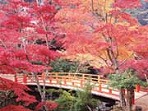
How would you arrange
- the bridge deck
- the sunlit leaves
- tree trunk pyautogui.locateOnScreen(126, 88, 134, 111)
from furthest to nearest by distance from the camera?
the bridge deck
tree trunk pyautogui.locateOnScreen(126, 88, 134, 111)
the sunlit leaves

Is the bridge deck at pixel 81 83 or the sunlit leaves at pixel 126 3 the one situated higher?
the sunlit leaves at pixel 126 3

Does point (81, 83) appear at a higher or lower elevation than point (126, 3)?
lower

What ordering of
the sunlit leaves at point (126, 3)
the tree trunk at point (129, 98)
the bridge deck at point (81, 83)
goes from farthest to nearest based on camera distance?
1. the bridge deck at point (81, 83)
2. the tree trunk at point (129, 98)
3. the sunlit leaves at point (126, 3)

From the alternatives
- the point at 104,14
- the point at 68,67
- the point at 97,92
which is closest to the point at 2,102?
the point at 97,92

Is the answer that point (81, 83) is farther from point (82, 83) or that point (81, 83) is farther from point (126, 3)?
point (126, 3)

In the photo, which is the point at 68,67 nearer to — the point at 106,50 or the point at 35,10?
the point at 106,50

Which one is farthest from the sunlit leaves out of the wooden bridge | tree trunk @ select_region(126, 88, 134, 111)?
the wooden bridge

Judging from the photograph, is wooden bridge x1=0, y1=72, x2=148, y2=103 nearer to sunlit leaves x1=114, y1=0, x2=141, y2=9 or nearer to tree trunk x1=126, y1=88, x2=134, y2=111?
tree trunk x1=126, y1=88, x2=134, y2=111

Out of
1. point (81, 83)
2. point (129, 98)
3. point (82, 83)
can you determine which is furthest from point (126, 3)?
point (82, 83)

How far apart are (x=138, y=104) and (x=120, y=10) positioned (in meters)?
5.13

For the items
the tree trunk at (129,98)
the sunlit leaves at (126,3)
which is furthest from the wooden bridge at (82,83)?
the sunlit leaves at (126,3)

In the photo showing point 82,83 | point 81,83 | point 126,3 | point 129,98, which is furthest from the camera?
point 82,83

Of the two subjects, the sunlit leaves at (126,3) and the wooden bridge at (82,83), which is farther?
the wooden bridge at (82,83)

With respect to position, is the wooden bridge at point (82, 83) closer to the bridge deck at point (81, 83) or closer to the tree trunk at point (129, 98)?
the bridge deck at point (81, 83)
